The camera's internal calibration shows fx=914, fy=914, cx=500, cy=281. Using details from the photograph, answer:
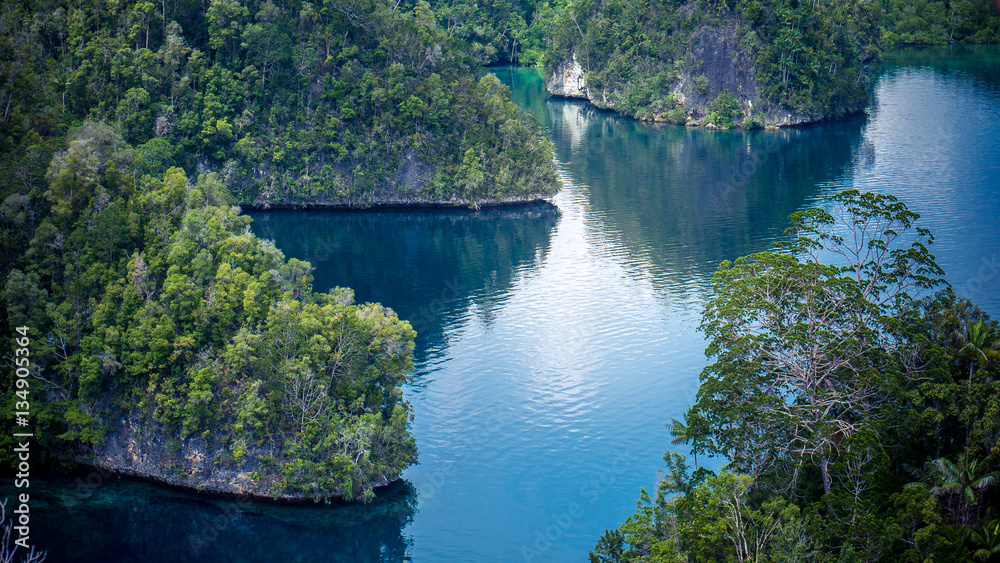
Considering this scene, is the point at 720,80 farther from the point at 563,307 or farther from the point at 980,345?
the point at 980,345

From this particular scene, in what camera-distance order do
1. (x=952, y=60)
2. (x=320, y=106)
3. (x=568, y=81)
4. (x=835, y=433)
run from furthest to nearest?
(x=952, y=60) → (x=568, y=81) → (x=320, y=106) → (x=835, y=433)

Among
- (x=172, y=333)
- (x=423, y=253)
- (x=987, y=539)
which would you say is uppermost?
(x=172, y=333)

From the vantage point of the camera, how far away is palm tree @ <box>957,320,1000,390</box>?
3584cm

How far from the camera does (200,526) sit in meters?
42.5

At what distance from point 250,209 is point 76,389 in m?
41.6

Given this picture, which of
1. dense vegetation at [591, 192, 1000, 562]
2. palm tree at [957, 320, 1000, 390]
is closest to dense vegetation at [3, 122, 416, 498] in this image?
dense vegetation at [591, 192, 1000, 562]

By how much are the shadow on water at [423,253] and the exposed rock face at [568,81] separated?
5676 cm

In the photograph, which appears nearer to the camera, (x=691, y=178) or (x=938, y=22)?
(x=691, y=178)

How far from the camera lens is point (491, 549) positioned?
4119 cm

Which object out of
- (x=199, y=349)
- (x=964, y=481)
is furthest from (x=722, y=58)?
(x=964, y=481)

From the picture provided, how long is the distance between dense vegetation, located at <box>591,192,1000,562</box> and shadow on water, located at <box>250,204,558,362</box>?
82.7 ft

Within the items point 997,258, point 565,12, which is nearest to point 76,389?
point 997,258

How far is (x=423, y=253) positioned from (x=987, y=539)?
175 feet

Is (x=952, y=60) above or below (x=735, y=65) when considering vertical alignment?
below
